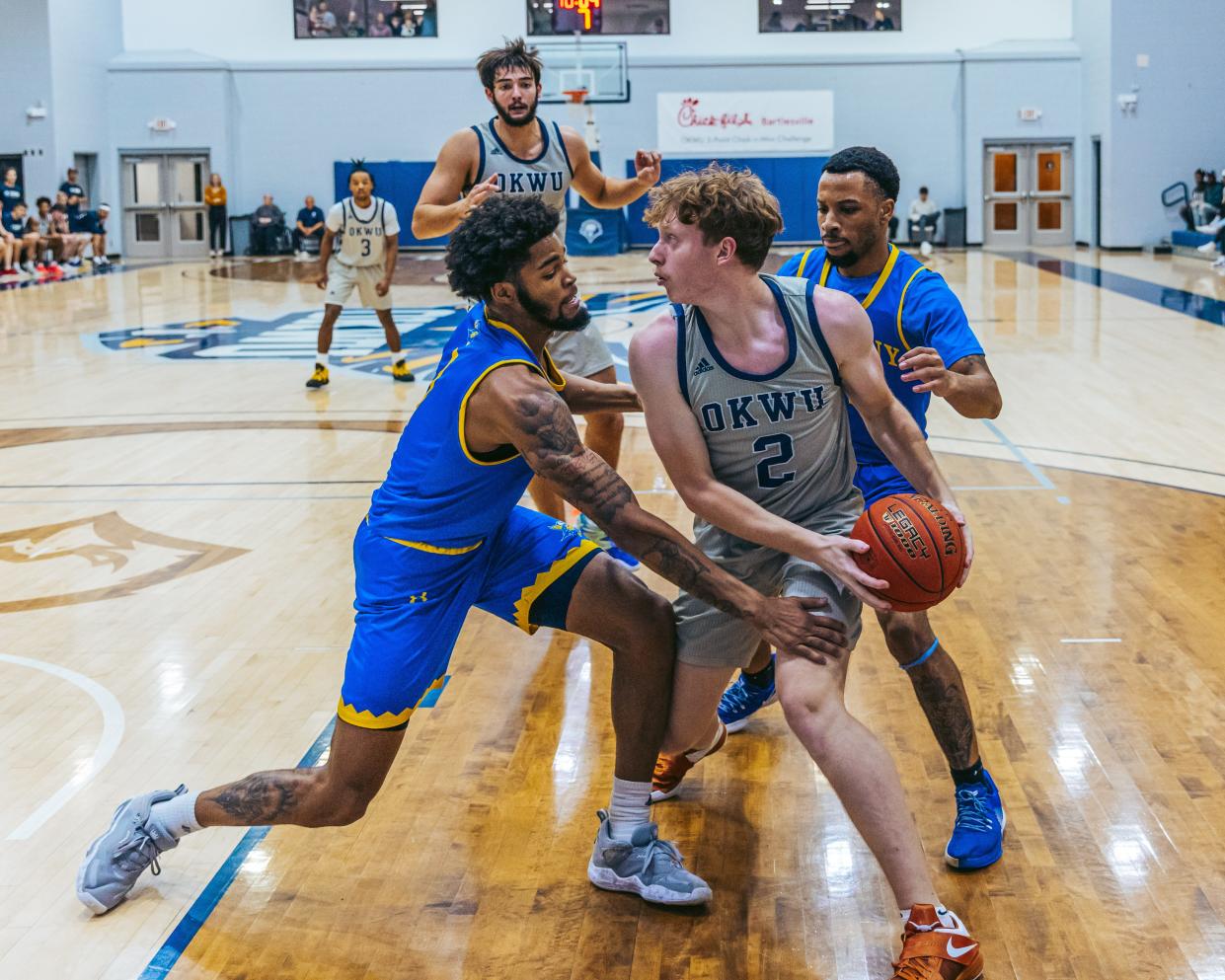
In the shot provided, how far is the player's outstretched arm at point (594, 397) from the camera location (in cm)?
354

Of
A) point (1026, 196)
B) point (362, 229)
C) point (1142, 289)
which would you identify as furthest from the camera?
point (1026, 196)

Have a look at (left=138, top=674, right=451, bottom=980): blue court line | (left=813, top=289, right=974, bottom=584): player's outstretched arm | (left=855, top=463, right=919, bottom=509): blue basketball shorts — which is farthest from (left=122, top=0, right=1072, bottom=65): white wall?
(left=138, top=674, right=451, bottom=980): blue court line

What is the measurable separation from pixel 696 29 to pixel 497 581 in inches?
1047

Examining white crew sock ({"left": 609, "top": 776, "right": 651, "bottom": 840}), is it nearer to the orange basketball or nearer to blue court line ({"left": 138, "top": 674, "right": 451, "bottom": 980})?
the orange basketball

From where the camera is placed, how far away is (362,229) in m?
10.8

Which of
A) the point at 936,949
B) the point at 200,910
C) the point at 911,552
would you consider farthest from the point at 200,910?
the point at 911,552

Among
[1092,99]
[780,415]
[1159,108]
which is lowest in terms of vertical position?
[780,415]

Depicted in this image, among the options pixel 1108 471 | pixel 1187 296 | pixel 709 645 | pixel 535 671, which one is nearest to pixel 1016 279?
pixel 1187 296

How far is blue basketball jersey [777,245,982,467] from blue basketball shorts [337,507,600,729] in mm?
913

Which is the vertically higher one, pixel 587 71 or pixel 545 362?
pixel 587 71

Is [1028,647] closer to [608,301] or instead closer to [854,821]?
[854,821]

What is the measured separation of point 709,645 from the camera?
3.12 meters

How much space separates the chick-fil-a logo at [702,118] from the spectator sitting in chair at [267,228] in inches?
316

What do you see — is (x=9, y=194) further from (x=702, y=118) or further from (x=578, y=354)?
(x=578, y=354)
